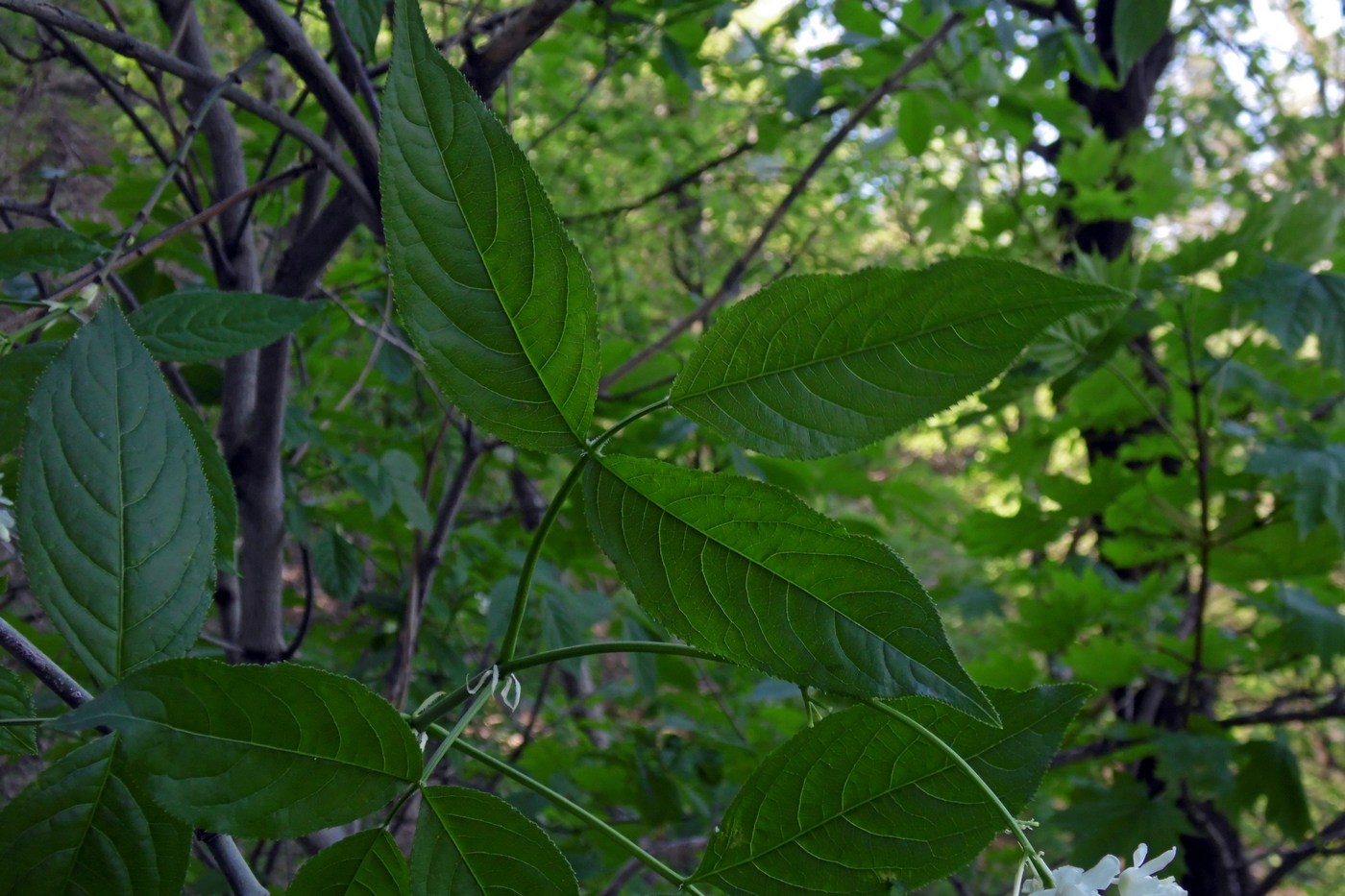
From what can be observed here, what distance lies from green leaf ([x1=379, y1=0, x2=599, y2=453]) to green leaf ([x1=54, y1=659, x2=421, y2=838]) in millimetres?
107

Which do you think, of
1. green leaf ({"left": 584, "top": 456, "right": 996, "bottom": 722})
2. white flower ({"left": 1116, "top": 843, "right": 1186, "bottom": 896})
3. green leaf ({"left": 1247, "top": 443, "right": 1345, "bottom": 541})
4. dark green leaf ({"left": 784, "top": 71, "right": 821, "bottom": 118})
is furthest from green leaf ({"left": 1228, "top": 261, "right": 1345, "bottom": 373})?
green leaf ({"left": 584, "top": 456, "right": 996, "bottom": 722})

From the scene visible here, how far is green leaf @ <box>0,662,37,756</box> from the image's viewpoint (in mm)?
362

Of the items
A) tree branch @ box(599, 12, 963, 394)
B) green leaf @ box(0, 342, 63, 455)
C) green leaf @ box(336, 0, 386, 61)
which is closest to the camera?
green leaf @ box(0, 342, 63, 455)

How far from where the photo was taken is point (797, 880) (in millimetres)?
371

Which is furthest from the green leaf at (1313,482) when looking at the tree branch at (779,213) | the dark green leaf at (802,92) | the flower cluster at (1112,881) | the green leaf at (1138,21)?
the flower cluster at (1112,881)

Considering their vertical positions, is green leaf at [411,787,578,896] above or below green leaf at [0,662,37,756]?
below

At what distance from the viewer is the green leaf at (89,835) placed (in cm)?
31

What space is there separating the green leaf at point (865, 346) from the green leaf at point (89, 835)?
0.77ft

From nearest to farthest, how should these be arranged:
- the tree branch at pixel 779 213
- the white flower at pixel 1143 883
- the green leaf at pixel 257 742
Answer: the green leaf at pixel 257 742
the white flower at pixel 1143 883
the tree branch at pixel 779 213

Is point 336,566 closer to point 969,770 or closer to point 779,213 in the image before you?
point 779,213

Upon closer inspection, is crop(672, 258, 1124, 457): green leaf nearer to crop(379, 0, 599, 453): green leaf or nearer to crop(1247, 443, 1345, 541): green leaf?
crop(379, 0, 599, 453): green leaf

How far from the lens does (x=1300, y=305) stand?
1.39 meters

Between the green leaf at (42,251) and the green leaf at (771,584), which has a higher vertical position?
the green leaf at (42,251)

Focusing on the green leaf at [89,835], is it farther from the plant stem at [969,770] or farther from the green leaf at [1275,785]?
the green leaf at [1275,785]
